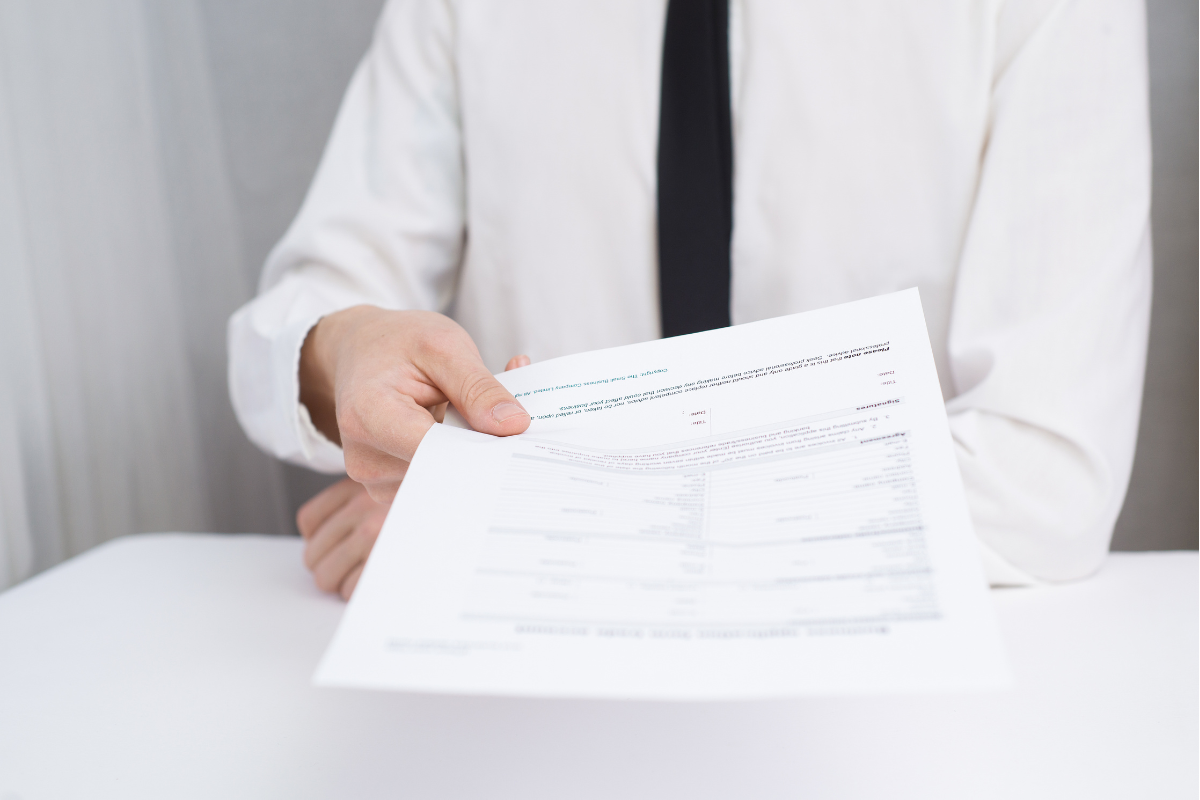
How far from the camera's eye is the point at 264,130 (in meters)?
1.39

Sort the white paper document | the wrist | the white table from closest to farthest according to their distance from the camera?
the white paper document, the white table, the wrist

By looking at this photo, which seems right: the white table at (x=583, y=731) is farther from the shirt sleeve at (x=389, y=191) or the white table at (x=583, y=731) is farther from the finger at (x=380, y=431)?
the shirt sleeve at (x=389, y=191)

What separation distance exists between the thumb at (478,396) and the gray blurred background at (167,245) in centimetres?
66

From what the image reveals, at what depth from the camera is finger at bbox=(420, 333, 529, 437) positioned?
445 mm

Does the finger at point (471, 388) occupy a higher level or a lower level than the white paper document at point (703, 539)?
higher

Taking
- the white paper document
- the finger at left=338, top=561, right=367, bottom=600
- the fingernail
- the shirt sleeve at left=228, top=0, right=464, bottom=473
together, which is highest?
the shirt sleeve at left=228, top=0, right=464, bottom=473

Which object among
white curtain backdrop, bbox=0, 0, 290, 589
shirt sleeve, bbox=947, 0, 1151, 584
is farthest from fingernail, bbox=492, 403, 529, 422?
white curtain backdrop, bbox=0, 0, 290, 589

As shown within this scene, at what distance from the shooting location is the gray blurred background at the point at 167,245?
3.00 ft

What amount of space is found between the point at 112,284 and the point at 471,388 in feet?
2.83

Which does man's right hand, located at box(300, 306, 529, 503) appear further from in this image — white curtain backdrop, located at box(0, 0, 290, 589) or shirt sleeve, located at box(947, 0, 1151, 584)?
white curtain backdrop, located at box(0, 0, 290, 589)

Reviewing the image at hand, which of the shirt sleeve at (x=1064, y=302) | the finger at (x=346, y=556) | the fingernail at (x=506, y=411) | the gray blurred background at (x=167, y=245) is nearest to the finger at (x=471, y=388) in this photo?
the fingernail at (x=506, y=411)

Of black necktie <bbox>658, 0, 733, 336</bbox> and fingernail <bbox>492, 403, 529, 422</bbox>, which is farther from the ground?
black necktie <bbox>658, 0, 733, 336</bbox>

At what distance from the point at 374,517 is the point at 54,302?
23.0 inches

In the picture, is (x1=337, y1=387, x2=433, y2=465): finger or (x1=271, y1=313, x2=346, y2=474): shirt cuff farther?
(x1=271, y1=313, x2=346, y2=474): shirt cuff
